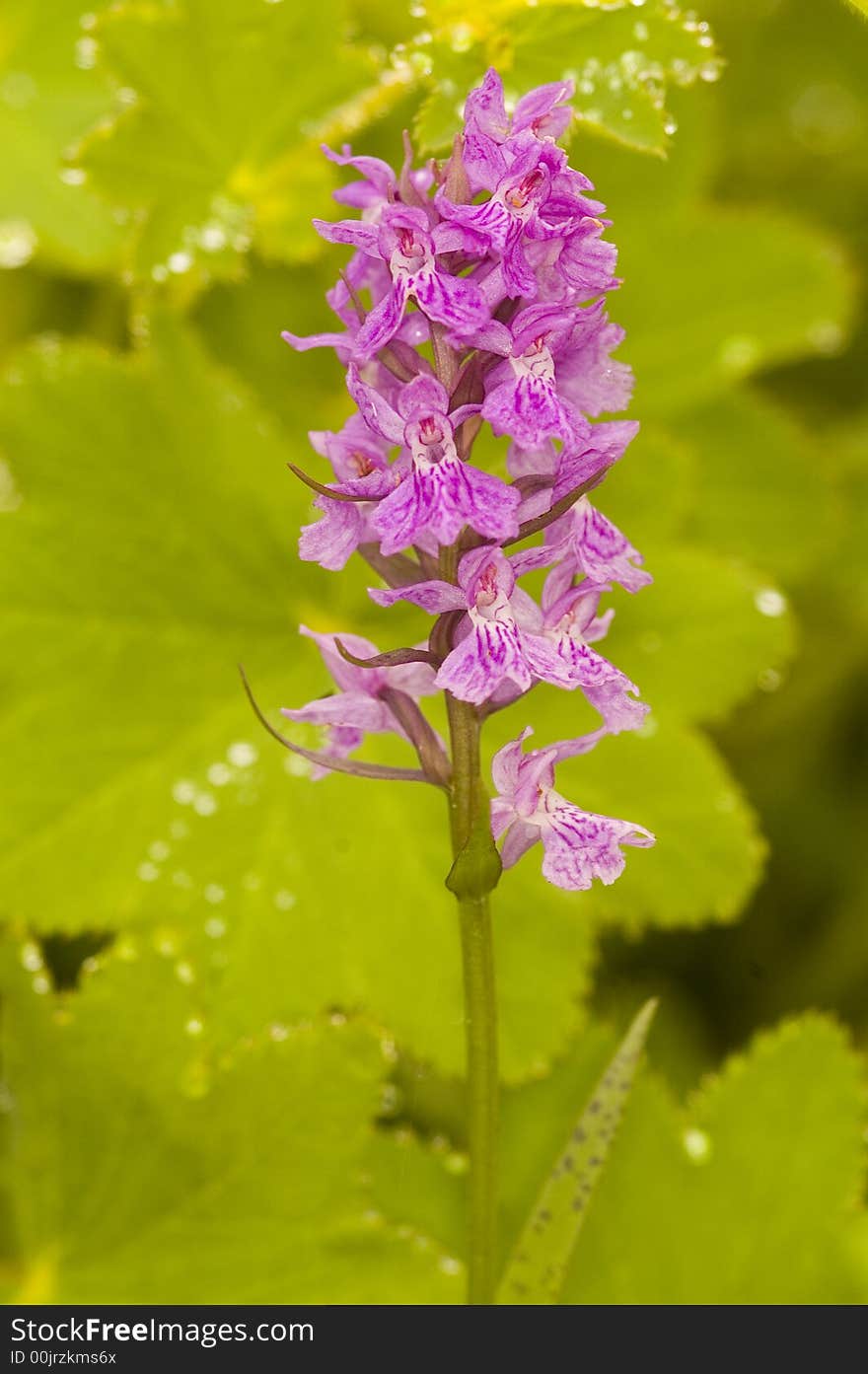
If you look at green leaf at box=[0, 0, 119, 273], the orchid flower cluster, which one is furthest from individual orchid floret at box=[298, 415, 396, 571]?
green leaf at box=[0, 0, 119, 273]

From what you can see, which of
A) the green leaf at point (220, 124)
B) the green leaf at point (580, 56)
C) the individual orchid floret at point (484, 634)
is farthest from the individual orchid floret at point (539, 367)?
the green leaf at point (220, 124)

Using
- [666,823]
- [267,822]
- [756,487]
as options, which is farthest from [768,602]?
[267,822]

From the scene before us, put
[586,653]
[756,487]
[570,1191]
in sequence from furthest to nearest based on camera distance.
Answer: [756,487]
[570,1191]
[586,653]

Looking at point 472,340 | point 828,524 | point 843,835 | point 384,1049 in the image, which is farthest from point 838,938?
point 472,340

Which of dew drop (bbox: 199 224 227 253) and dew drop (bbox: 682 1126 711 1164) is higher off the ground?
dew drop (bbox: 199 224 227 253)

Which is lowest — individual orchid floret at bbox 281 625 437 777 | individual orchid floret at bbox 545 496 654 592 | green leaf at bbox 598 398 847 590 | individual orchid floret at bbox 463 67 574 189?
green leaf at bbox 598 398 847 590

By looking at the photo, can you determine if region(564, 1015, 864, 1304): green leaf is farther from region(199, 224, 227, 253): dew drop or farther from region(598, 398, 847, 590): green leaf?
region(199, 224, 227, 253): dew drop

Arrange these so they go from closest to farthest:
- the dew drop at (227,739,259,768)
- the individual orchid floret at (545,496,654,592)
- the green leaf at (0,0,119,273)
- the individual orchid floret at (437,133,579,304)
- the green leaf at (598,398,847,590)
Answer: the individual orchid floret at (437,133,579,304)
the individual orchid floret at (545,496,654,592)
the dew drop at (227,739,259,768)
the green leaf at (0,0,119,273)
the green leaf at (598,398,847,590)

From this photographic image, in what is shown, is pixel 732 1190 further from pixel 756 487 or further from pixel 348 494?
pixel 756 487

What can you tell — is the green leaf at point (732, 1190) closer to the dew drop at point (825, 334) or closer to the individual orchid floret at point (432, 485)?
the individual orchid floret at point (432, 485)
